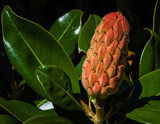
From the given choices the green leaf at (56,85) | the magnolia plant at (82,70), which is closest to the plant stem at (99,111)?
the magnolia plant at (82,70)

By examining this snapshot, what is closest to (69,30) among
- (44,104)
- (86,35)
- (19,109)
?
(86,35)

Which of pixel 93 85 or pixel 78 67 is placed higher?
pixel 93 85

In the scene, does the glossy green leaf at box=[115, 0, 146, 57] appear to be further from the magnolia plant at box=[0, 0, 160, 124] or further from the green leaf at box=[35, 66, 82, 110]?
the green leaf at box=[35, 66, 82, 110]

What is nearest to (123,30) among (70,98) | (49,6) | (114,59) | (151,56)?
(114,59)

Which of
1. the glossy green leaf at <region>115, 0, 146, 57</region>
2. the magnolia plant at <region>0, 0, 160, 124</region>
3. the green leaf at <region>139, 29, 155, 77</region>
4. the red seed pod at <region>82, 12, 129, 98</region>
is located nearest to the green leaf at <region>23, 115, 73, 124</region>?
the magnolia plant at <region>0, 0, 160, 124</region>

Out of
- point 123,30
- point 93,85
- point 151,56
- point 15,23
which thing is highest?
point 15,23

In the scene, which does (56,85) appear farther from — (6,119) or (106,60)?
(6,119)

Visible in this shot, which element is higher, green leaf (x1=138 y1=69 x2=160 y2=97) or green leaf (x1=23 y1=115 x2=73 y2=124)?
green leaf (x1=23 y1=115 x2=73 y2=124)

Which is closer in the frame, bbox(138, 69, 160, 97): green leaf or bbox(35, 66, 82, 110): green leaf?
bbox(35, 66, 82, 110): green leaf

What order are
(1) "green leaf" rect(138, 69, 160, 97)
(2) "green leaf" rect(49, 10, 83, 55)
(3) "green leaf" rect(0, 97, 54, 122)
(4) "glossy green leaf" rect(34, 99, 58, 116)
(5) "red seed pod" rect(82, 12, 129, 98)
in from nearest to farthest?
(5) "red seed pod" rect(82, 12, 129, 98)
(3) "green leaf" rect(0, 97, 54, 122)
(1) "green leaf" rect(138, 69, 160, 97)
(4) "glossy green leaf" rect(34, 99, 58, 116)
(2) "green leaf" rect(49, 10, 83, 55)

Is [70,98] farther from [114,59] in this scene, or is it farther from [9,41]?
[9,41]
